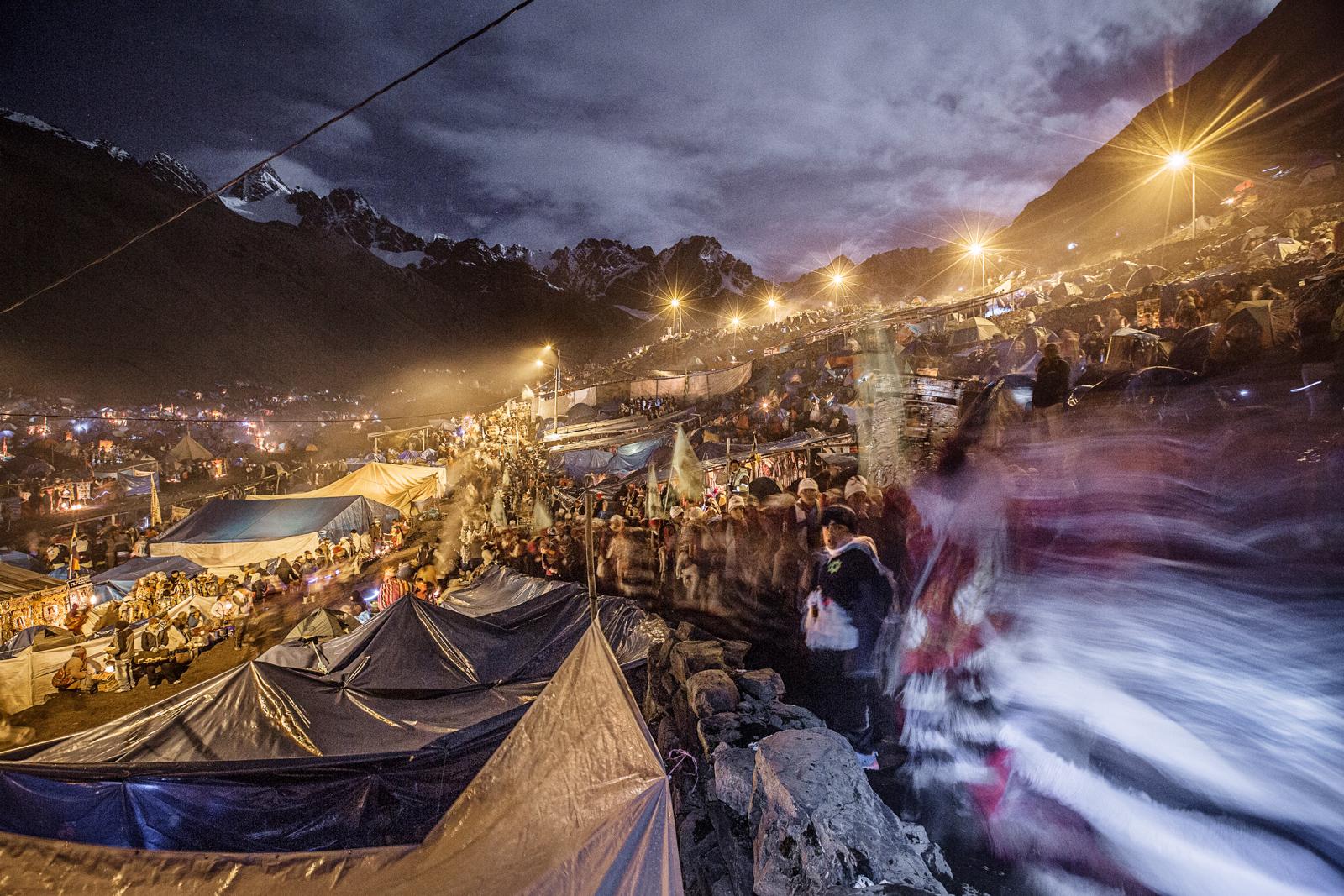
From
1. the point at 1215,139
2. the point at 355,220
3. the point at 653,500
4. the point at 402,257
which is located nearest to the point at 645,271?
the point at 402,257

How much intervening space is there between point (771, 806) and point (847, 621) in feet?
11.1

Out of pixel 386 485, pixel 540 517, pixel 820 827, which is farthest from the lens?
pixel 386 485

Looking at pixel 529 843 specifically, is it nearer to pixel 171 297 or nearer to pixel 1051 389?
pixel 1051 389

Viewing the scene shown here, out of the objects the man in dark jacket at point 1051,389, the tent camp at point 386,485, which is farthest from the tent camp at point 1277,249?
the tent camp at point 386,485

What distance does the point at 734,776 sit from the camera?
13.2 ft

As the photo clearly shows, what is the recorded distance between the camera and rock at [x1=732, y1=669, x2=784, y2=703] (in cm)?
525

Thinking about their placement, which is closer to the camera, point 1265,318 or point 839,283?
point 1265,318

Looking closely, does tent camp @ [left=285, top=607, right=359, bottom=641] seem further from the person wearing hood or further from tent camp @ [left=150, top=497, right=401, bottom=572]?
the person wearing hood

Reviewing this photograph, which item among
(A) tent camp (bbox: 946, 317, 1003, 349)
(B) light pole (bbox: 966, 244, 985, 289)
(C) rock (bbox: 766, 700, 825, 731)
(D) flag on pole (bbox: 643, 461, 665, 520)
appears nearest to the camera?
(C) rock (bbox: 766, 700, 825, 731)

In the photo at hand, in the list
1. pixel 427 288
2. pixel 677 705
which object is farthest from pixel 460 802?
pixel 427 288

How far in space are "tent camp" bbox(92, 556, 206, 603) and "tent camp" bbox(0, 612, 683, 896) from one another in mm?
11675

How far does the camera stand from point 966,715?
513 cm

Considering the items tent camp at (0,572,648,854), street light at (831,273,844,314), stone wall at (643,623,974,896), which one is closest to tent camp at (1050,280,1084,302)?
stone wall at (643,623,974,896)

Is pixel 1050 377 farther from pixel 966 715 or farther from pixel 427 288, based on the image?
pixel 427 288
